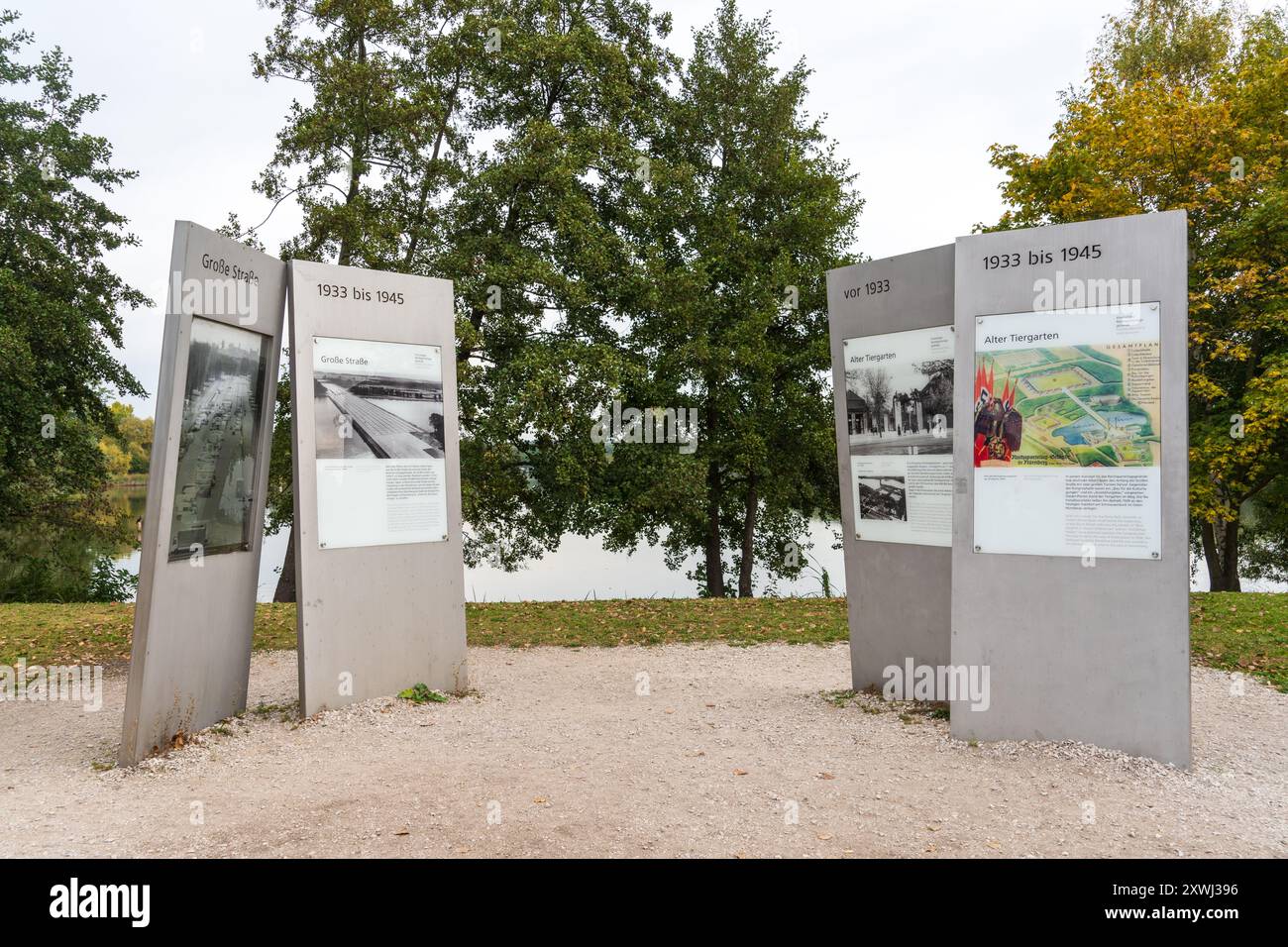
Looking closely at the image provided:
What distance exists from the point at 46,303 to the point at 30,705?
429 inches

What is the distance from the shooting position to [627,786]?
17.8 feet

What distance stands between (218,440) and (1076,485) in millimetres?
6134

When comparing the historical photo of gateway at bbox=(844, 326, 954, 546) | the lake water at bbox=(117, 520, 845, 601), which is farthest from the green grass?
the lake water at bbox=(117, 520, 845, 601)

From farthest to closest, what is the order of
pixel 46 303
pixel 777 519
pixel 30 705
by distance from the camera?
pixel 777 519, pixel 46 303, pixel 30 705

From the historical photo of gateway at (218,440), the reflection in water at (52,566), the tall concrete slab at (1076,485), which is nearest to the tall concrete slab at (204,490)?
the historical photo of gateway at (218,440)

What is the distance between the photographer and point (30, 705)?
8.27 meters

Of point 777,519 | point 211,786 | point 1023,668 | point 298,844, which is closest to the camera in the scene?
point 298,844

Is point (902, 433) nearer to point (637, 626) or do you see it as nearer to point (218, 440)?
point (218, 440)

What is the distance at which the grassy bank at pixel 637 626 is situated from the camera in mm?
10227

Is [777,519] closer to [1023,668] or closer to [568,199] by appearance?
[568,199]

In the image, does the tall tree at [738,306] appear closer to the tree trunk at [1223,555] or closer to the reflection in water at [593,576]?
the reflection in water at [593,576]

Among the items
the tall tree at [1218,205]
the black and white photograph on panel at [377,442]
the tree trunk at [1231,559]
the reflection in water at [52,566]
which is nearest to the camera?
the black and white photograph on panel at [377,442]

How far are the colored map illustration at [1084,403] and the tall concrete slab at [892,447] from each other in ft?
3.10

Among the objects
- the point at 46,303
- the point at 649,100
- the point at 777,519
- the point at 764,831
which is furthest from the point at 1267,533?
the point at 46,303
